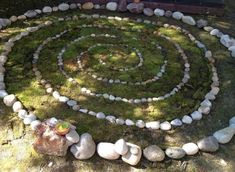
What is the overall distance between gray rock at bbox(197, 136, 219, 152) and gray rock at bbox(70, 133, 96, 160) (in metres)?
1.27

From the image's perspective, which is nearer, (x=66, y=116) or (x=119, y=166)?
(x=119, y=166)

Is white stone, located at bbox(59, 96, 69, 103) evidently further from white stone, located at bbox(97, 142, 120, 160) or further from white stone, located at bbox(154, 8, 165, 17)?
white stone, located at bbox(154, 8, 165, 17)

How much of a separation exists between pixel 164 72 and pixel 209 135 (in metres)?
1.31

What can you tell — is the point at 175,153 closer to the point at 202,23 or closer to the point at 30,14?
the point at 202,23

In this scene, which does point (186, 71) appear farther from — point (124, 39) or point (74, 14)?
point (74, 14)

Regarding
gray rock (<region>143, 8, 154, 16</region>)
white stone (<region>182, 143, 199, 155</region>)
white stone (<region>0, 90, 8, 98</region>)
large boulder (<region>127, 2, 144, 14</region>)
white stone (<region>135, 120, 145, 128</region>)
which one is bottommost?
white stone (<region>182, 143, 199, 155</region>)

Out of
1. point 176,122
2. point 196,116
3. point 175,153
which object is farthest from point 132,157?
point 196,116

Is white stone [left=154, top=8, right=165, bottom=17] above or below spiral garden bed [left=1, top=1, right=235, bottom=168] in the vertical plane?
above

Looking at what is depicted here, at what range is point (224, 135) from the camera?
4.88 m

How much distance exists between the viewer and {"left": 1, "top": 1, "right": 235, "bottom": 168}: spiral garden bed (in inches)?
190

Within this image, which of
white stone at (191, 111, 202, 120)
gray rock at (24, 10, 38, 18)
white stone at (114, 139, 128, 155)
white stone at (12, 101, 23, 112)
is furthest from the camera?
gray rock at (24, 10, 38, 18)

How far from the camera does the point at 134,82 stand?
18.6 ft

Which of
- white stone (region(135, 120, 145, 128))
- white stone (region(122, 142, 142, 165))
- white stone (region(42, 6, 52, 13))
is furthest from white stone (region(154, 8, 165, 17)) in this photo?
white stone (region(122, 142, 142, 165))

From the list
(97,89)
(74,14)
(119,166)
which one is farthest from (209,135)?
(74,14)
